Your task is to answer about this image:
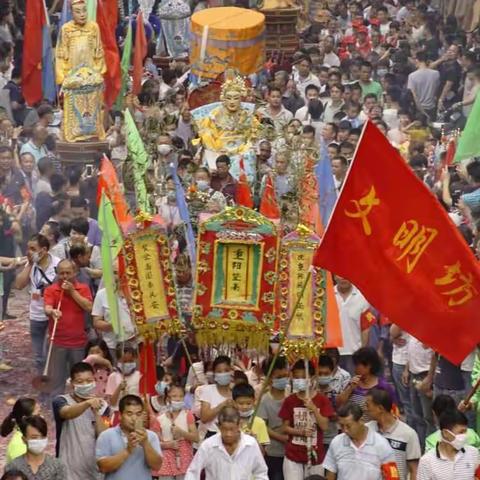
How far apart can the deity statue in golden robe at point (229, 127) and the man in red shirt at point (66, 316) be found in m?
4.80

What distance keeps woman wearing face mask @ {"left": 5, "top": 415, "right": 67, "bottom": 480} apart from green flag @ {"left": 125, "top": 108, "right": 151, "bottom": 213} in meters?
3.06

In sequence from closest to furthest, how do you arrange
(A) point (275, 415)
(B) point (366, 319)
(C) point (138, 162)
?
(A) point (275, 415), (C) point (138, 162), (B) point (366, 319)

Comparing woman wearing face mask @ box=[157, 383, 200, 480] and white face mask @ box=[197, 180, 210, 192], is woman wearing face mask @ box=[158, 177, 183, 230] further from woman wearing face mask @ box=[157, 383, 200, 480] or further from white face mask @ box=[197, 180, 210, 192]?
woman wearing face mask @ box=[157, 383, 200, 480]

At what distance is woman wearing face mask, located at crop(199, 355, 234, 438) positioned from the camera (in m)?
15.7

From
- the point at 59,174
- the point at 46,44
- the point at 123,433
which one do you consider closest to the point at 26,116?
the point at 46,44

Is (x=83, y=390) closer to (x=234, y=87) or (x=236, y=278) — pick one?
(x=236, y=278)

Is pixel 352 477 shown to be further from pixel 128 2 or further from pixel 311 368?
pixel 128 2

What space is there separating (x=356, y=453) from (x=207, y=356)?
7.45 ft

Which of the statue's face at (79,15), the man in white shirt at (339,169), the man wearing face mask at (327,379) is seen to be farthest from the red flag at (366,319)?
the statue's face at (79,15)

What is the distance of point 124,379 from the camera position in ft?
52.9

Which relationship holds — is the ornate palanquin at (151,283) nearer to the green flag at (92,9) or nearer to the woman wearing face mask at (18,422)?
the woman wearing face mask at (18,422)

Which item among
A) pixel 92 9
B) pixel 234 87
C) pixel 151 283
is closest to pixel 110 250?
pixel 151 283

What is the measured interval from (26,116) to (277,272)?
11.1 metres

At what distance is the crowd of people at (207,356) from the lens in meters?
14.5
